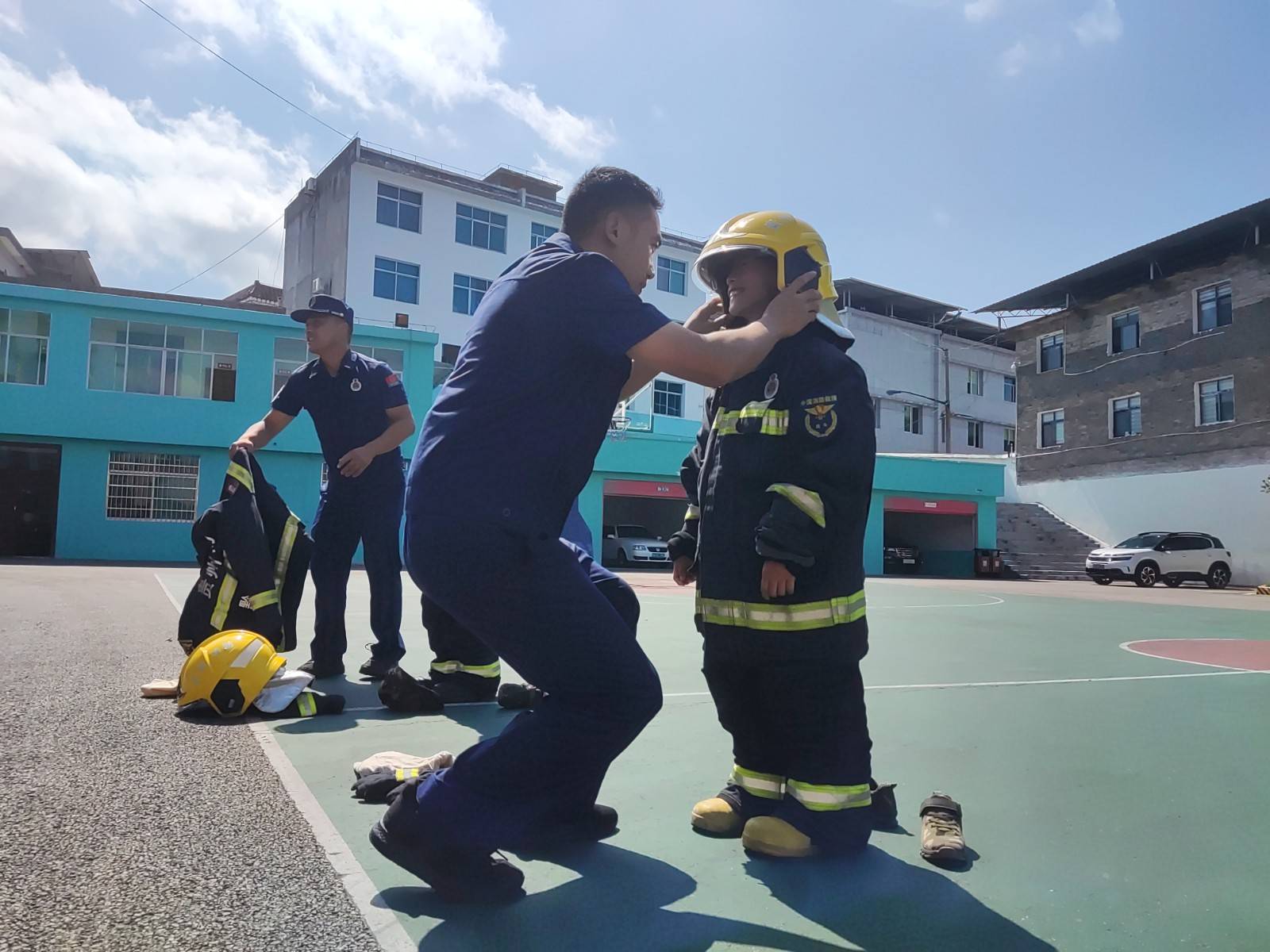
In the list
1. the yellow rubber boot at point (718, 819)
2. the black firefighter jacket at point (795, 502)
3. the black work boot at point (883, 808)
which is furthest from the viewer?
the black work boot at point (883, 808)

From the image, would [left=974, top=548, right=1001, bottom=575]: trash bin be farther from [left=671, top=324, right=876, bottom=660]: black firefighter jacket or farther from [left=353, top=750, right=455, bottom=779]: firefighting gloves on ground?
[left=353, top=750, right=455, bottom=779]: firefighting gloves on ground

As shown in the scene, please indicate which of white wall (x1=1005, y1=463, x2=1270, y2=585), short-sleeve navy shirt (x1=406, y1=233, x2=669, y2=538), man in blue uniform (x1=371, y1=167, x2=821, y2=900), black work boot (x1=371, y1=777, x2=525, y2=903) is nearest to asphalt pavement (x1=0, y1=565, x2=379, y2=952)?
black work boot (x1=371, y1=777, x2=525, y2=903)

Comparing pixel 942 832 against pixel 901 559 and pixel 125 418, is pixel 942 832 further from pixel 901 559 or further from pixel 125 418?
pixel 901 559

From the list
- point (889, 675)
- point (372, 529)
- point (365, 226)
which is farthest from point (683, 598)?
point (365, 226)

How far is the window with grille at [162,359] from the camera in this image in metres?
25.1

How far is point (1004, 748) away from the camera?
145 inches

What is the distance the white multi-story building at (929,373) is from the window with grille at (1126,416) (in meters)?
14.3

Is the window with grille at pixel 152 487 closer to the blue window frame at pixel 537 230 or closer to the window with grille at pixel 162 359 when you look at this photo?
the window with grille at pixel 162 359

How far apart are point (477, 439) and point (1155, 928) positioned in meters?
1.85

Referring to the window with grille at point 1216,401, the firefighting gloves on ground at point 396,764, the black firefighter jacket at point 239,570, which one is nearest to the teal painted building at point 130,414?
the black firefighter jacket at point 239,570

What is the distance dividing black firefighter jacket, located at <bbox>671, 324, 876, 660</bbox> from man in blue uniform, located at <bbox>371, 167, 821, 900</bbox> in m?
0.42

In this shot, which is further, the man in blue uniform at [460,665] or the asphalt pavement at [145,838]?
the man in blue uniform at [460,665]

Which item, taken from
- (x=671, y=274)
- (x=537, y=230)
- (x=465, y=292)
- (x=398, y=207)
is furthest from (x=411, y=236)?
(x=671, y=274)

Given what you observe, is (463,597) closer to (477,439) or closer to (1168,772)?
(477,439)
